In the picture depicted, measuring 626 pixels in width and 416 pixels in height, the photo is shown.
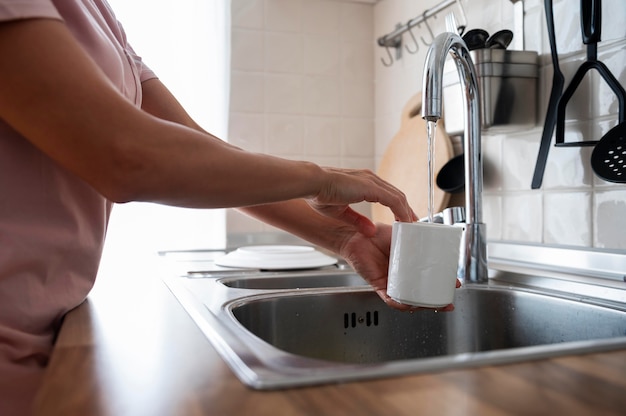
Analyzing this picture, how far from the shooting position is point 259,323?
815mm

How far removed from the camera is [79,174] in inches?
19.6

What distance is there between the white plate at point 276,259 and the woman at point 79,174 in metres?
0.29

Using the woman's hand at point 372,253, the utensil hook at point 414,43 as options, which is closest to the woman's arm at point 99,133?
the woman's hand at point 372,253

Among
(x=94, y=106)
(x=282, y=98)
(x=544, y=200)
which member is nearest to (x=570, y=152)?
(x=544, y=200)

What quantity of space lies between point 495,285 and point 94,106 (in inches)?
27.3

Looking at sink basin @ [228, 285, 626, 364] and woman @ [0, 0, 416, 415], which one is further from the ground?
woman @ [0, 0, 416, 415]

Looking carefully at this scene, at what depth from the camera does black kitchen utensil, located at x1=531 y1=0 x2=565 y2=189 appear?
1.02 metres

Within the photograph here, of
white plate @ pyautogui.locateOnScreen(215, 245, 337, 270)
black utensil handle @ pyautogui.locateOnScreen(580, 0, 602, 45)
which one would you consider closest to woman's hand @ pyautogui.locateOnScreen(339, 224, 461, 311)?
white plate @ pyautogui.locateOnScreen(215, 245, 337, 270)

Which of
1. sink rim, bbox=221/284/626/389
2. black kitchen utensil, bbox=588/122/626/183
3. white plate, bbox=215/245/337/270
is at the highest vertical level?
black kitchen utensil, bbox=588/122/626/183

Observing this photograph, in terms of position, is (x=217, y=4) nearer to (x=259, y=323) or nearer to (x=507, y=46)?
(x=507, y=46)

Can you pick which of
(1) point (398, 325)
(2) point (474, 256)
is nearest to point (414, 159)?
(2) point (474, 256)

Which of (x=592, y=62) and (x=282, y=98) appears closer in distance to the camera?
(x=592, y=62)

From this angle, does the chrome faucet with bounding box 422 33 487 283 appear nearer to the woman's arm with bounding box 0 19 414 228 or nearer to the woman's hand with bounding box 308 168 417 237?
the woman's hand with bounding box 308 168 417 237

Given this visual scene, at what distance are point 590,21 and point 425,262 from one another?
A: 575 millimetres
